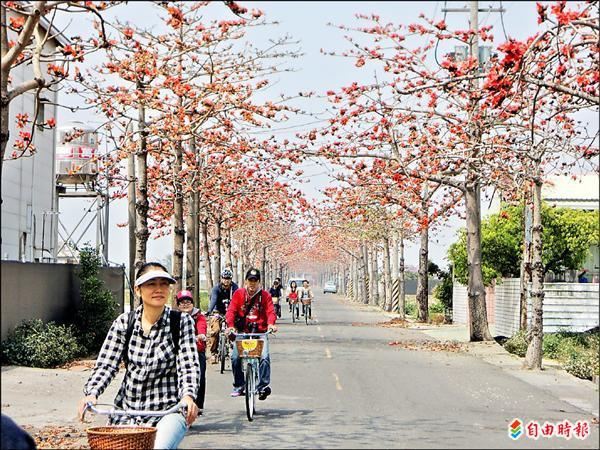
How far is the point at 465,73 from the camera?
1348 cm

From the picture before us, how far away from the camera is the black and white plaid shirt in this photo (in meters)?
6.02

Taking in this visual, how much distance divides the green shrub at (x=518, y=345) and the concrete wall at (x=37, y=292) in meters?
10.7

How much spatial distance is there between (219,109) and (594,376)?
8958mm

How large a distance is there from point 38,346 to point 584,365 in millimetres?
10421

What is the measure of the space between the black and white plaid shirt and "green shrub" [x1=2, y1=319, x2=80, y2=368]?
12756 millimetres

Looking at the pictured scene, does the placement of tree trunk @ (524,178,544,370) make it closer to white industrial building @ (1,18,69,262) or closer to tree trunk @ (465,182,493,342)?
→ tree trunk @ (465,182,493,342)

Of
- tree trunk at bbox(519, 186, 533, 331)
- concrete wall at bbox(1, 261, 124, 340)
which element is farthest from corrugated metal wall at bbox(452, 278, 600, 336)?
concrete wall at bbox(1, 261, 124, 340)

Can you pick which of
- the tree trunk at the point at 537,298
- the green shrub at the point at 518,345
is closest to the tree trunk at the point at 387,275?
the green shrub at the point at 518,345

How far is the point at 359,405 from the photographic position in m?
13.4

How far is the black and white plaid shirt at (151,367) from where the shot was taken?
602 cm

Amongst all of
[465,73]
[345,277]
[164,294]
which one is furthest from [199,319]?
[345,277]

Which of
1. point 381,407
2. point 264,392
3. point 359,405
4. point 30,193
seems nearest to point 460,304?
point 30,193

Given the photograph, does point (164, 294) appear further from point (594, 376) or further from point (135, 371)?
point (594, 376)

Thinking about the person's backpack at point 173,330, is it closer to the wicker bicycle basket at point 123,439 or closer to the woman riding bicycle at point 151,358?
the woman riding bicycle at point 151,358
